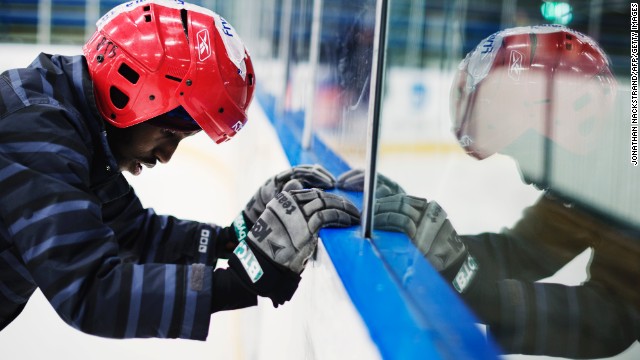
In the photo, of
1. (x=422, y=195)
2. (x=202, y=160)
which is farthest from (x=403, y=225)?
(x=202, y=160)

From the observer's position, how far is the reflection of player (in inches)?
17.4

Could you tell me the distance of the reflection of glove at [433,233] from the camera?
0.73m

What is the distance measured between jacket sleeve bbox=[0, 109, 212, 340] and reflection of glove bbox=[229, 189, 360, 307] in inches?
3.1

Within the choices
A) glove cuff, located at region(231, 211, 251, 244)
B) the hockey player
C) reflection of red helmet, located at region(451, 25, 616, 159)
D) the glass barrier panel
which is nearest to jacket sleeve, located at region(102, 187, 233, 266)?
glove cuff, located at region(231, 211, 251, 244)

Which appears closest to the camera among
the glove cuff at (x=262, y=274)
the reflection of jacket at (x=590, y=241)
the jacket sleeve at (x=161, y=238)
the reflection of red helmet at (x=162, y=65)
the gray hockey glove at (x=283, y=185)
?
the reflection of jacket at (x=590, y=241)

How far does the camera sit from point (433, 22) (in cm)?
87

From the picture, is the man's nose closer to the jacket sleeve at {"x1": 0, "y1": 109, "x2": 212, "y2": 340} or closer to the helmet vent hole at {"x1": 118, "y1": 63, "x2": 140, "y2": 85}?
the helmet vent hole at {"x1": 118, "y1": 63, "x2": 140, "y2": 85}

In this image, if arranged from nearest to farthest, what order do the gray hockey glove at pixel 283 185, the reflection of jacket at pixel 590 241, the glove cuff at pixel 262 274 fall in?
1. the reflection of jacket at pixel 590 241
2. the glove cuff at pixel 262 274
3. the gray hockey glove at pixel 283 185

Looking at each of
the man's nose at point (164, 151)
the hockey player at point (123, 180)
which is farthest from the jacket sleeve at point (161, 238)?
the man's nose at point (164, 151)

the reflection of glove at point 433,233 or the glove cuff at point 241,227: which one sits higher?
the reflection of glove at point 433,233

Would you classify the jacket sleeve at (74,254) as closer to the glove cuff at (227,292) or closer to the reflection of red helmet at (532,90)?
the glove cuff at (227,292)

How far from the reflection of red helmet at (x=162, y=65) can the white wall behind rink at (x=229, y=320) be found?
1.18ft

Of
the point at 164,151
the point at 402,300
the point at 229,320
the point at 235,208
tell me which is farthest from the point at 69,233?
the point at 235,208

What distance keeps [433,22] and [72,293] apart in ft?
2.09
